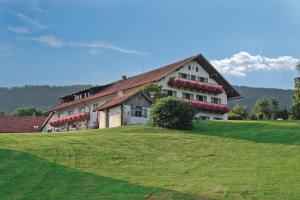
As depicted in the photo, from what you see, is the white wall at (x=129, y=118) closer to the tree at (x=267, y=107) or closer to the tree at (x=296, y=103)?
the tree at (x=296, y=103)

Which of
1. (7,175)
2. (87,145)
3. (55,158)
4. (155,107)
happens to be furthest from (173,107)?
(7,175)

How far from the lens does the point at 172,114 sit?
169 feet

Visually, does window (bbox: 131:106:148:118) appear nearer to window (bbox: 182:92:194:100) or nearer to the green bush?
the green bush

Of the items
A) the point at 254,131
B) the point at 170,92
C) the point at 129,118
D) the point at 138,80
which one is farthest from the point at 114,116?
the point at 254,131

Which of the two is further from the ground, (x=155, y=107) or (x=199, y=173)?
(x=155, y=107)

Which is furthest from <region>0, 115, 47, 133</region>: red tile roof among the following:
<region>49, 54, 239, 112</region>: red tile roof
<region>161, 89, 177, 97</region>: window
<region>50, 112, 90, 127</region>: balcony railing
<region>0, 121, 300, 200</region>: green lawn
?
<region>0, 121, 300, 200</region>: green lawn

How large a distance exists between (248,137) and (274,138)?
1956 mm

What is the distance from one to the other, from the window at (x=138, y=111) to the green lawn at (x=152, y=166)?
64.5 feet

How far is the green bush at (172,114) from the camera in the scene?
51228 millimetres

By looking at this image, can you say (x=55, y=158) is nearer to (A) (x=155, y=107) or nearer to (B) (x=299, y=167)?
(B) (x=299, y=167)

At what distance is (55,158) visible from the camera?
33.6 m

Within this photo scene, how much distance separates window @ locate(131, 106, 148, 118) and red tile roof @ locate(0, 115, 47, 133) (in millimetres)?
37822

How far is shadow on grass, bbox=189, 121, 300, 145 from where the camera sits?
141 feet

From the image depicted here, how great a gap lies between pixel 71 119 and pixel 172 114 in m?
41.6
